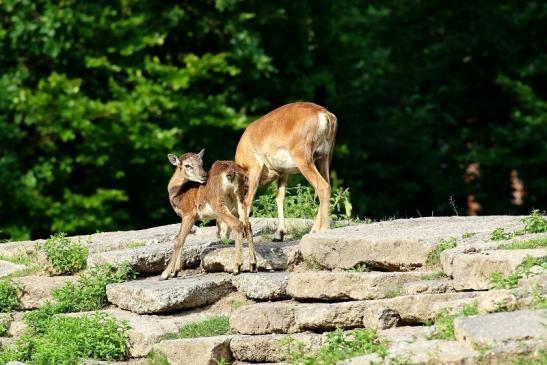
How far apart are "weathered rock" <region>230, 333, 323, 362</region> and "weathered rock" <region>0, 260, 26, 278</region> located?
12.7ft

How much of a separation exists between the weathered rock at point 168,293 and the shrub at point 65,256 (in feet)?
3.97

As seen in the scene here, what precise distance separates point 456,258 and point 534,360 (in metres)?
2.16

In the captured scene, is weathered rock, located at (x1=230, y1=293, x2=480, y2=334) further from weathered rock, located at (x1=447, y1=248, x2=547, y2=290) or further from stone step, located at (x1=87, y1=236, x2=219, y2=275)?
stone step, located at (x1=87, y1=236, x2=219, y2=275)

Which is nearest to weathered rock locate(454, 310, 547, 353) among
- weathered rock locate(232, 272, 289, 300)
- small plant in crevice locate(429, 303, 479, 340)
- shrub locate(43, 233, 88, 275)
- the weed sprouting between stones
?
small plant in crevice locate(429, 303, 479, 340)

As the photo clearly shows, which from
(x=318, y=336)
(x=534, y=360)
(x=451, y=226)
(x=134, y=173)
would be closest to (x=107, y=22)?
(x=134, y=173)

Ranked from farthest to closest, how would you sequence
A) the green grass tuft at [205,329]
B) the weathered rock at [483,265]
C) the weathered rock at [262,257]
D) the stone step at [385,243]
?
the weathered rock at [262,257] < the stone step at [385,243] < the green grass tuft at [205,329] < the weathered rock at [483,265]

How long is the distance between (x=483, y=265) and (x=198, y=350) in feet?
7.97

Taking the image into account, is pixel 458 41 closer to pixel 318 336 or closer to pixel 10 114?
pixel 10 114

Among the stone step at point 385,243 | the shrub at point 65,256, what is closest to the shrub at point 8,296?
the shrub at point 65,256

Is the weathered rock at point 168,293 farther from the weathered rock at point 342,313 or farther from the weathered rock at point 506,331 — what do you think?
the weathered rock at point 506,331

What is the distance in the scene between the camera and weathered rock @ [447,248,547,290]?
36.7ft

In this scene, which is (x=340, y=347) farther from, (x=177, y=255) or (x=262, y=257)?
(x=177, y=255)

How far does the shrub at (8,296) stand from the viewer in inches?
542

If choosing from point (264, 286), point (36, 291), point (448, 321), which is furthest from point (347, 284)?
point (36, 291)
